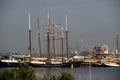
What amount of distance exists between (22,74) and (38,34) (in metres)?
51.2

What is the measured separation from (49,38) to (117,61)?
623 inches

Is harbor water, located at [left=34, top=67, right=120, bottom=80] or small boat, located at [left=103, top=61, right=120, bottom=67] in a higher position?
harbor water, located at [left=34, top=67, right=120, bottom=80]

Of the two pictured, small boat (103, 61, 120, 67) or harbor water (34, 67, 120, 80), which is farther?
small boat (103, 61, 120, 67)

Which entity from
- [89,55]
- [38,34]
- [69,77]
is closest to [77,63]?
[38,34]

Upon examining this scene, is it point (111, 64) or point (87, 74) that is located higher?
point (87, 74)

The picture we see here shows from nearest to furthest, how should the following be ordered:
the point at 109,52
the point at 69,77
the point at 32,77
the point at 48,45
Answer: the point at 32,77 → the point at 69,77 → the point at 48,45 → the point at 109,52

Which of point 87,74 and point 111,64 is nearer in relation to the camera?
point 87,74

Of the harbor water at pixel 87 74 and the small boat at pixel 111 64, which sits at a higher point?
the harbor water at pixel 87 74

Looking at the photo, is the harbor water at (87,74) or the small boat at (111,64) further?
the small boat at (111,64)

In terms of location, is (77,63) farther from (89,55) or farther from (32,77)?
(32,77)

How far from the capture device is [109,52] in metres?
100

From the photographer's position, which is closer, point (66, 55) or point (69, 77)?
point (69, 77)

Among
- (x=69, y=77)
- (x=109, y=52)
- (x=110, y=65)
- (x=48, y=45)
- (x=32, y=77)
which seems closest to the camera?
(x=32, y=77)

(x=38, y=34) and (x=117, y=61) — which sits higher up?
(x=38, y=34)
